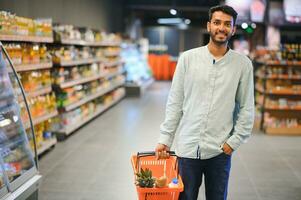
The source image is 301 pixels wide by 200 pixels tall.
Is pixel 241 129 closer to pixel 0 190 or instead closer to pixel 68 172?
pixel 0 190

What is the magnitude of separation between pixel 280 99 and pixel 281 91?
23 centimetres

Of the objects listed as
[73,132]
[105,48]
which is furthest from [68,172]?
[105,48]

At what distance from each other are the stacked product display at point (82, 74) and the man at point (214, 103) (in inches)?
203

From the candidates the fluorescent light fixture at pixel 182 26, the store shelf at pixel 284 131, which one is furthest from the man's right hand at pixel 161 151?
the fluorescent light fixture at pixel 182 26

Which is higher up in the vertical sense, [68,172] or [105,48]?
[105,48]

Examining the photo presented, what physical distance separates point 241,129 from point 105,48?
397 inches

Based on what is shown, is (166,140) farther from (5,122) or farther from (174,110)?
(5,122)

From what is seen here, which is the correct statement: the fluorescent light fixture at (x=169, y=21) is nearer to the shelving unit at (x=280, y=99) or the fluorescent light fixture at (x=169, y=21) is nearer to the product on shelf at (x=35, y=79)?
the shelving unit at (x=280, y=99)

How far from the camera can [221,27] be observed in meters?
2.60

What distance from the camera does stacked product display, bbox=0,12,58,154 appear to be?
5.45 metres

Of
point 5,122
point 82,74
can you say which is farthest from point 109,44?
point 5,122

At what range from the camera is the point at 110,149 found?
699 centimetres

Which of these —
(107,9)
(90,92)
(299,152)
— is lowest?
(299,152)

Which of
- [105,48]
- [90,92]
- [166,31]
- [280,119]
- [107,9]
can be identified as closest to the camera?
[280,119]
